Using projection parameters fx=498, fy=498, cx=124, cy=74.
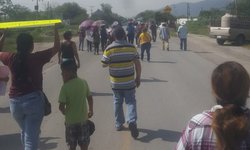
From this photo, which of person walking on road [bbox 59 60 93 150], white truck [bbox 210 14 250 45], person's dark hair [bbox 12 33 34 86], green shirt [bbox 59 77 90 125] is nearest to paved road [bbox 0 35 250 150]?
person walking on road [bbox 59 60 93 150]

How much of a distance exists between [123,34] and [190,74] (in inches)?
354

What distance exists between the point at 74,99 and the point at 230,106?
322 cm

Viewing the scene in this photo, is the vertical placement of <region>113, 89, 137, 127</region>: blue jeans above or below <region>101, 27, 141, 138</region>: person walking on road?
below

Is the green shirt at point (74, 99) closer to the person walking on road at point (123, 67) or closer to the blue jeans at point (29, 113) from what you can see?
the blue jeans at point (29, 113)

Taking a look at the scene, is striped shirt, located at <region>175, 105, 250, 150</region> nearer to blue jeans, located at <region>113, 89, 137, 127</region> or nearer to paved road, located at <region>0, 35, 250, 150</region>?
paved road, located at <region>0, 35, 250, 150</region>

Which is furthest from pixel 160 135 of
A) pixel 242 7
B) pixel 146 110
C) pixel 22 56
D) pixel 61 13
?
pixel 61 13

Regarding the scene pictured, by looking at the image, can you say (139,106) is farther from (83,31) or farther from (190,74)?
(83,31)

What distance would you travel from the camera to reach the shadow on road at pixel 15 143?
25.1 ft

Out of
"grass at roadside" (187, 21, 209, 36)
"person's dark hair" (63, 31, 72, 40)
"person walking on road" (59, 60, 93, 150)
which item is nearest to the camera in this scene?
"person walking on road" (59, 60, 93, 150)

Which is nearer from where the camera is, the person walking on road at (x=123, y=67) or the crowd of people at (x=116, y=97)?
the crowd of people at (x=116, y=97)

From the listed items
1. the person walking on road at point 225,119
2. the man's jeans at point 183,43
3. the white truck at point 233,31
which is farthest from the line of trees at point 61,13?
the person walking on road at point 225,119

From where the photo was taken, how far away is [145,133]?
27.3 ft

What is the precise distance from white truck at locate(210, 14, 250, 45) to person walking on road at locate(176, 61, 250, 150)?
31.3 m

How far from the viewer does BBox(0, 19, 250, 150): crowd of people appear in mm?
2850
